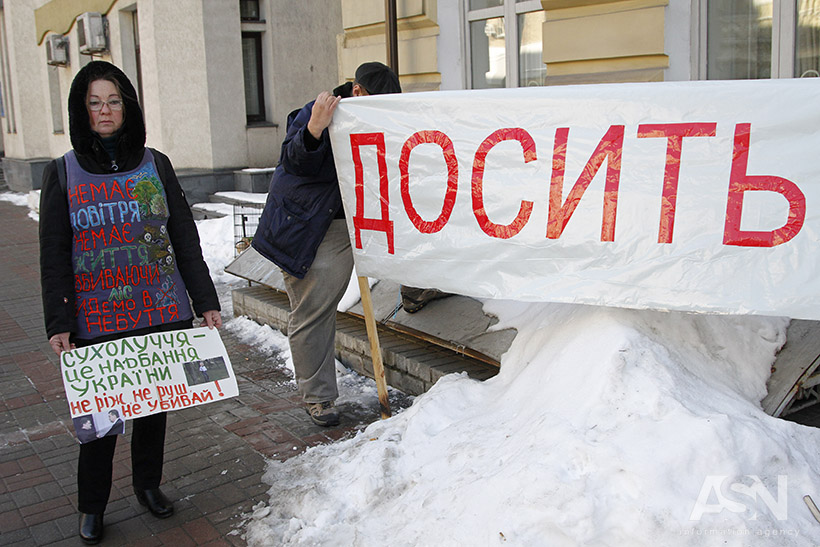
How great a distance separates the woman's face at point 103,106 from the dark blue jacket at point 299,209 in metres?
1.09

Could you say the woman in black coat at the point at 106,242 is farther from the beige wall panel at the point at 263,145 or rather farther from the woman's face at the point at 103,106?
the beige wall panel at the point at 263,145

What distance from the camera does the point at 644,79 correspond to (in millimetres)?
5582

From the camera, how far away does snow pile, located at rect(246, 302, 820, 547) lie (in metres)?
2.62

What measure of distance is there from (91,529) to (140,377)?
70 centimetres

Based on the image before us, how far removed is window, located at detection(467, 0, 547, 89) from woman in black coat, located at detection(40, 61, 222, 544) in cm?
407

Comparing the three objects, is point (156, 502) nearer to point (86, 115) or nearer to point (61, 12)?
point (86, 115)

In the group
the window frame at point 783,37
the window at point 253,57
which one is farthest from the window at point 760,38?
the window at point 253,57

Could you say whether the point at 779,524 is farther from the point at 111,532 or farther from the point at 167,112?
the point at 167,112

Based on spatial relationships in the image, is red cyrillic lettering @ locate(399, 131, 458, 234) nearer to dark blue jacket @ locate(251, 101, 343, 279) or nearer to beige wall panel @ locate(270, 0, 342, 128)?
dark blue jacket @ locate(251, 101, 343, 279)

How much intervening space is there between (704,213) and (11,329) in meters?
6.50

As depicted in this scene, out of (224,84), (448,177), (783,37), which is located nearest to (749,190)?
(448,177)

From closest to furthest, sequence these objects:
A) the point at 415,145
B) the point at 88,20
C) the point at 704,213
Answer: the point at 704,213 → the point at 415,145 → the point at 88,20

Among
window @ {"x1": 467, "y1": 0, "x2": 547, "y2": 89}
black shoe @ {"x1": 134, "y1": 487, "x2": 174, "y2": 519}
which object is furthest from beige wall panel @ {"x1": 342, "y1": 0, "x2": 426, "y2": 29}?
black shoe @ {"x1": 134, "y1": 487, "x2": 174, "y2": 519}

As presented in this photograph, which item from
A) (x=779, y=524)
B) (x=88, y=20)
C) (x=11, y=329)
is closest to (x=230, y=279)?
(x=11, y=329)
